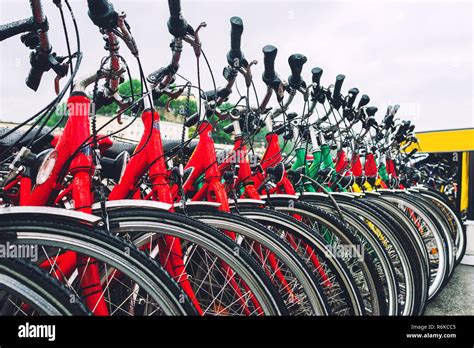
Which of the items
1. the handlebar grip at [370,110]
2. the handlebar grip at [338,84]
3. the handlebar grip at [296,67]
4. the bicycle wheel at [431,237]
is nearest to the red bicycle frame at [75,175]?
the handlebar grip at [296,67]

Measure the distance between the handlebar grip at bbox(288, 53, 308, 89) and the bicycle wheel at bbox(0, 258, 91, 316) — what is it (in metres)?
1.52

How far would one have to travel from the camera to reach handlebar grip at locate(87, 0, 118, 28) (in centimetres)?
122

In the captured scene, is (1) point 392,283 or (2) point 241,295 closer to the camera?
(2) point 241,295

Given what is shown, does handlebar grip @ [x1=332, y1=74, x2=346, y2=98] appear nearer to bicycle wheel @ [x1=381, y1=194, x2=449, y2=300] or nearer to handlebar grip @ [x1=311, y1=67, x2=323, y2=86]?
handlebar grip @ [x1=311, y1=67, x2=323, y2=86]

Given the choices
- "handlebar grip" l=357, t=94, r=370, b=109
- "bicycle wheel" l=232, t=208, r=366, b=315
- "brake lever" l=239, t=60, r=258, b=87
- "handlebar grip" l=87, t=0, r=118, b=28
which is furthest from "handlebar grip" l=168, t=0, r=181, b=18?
"handlebar grip" l=357, t=94, r=370, b=109

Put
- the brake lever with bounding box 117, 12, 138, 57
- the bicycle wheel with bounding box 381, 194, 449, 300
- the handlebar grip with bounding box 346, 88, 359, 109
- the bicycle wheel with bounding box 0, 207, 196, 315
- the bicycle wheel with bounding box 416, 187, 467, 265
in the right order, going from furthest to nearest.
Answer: the bicycle wheel with bounding box 416, 187, 467, 265
the handlebar grip with bounding box 346, 88, 359, 109
the bicycle wheel with bounding box 381, 194, 449, 300
the brake lever with bounding box 117, 12, 138, 57
the bicycle wheel with bounding box 0, 207, 196, 315

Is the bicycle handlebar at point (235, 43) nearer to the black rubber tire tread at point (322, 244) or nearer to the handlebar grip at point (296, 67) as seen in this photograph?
the handlebar grip at point (296, 67)

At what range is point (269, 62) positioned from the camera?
75.1 inches

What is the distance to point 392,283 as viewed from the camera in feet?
6.37

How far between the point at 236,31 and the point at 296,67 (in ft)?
1.62

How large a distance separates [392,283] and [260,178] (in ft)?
2.77

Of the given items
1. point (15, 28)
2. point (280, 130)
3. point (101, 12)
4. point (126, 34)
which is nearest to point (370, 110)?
point (280, 130)
